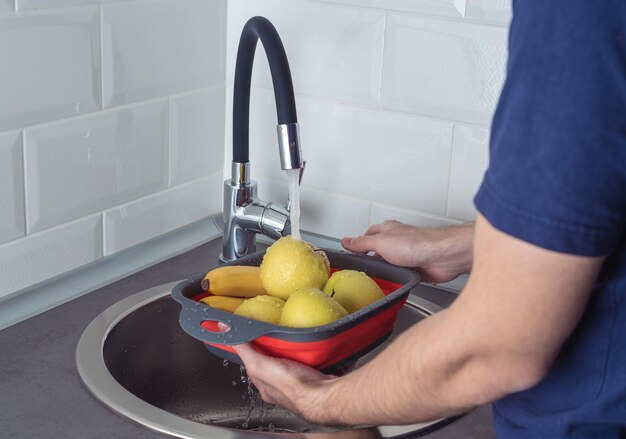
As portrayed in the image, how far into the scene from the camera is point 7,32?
1.02m

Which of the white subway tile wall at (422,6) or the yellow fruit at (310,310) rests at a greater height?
the white subway tile wall at (422,6)

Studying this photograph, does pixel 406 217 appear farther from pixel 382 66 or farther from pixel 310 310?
pixel 310 310

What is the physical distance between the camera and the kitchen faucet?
43.8 inches

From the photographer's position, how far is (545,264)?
0.58 meters

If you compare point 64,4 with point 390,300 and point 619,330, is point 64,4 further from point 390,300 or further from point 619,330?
point 619,330

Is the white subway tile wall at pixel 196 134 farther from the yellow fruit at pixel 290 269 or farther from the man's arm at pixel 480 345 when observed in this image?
the man's arm at pixel 480 345

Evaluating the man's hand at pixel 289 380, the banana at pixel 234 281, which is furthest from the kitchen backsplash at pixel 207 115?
the man's hand at pixel 289 380

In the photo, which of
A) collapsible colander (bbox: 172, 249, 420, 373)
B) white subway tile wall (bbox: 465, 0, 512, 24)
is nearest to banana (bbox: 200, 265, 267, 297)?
collapsible colander (bbox: 172, 249, 420, 373)

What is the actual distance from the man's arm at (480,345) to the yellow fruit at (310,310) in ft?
0.25

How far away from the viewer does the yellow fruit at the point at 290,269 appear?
3.37 feet

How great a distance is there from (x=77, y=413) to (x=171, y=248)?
1.54 feet

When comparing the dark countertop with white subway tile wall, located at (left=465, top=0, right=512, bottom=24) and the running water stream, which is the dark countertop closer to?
the running water stream

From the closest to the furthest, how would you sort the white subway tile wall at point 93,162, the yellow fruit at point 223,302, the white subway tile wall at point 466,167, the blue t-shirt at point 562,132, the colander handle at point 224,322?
the blue t-shirt at point 562,132, the colander handle at point 224,322, the yellow fruit at point 223,302, the white subway tile wall at point 93,162, the white subway tile wall at point 466,167

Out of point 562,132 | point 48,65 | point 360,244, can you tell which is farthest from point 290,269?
point 562,132
